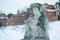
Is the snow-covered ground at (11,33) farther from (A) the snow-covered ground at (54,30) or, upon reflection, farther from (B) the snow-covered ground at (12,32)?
(A) the snow-covered ground at (54,30)

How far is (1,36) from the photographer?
1.37 metres

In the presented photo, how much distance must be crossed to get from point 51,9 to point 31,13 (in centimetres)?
22

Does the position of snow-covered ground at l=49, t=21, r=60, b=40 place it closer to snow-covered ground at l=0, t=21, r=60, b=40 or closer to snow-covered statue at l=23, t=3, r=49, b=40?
snow-covered statue at l=23, t=3, r=49, b=40

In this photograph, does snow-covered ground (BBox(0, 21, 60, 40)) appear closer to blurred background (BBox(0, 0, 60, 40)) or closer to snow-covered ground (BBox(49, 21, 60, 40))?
blurred background (BBox(0, 0, 60, 40))

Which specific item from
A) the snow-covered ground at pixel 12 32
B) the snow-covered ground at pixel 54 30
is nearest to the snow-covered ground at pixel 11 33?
the snow-covered ground at pixel 12 32

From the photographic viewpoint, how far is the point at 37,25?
1.40 metres

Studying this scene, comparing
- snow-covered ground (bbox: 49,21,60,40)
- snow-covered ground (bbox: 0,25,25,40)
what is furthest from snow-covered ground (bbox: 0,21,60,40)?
snow-covered ground (bbox: 49,21,60,40)

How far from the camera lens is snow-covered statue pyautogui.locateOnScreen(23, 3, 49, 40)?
139 centimetres

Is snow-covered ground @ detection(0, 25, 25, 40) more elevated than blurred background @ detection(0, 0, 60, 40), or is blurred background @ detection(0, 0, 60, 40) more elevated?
blurred background @ detection(0, 0, 60, 40)

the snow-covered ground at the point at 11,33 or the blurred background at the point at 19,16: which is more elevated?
the blurred background at the point at 19,16

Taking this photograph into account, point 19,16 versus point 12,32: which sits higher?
point 19,16

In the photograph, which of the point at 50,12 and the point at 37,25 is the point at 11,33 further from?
the point at 50,12

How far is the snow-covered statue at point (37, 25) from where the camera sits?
54.7 inches

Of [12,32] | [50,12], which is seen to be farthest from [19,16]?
[50,12]
